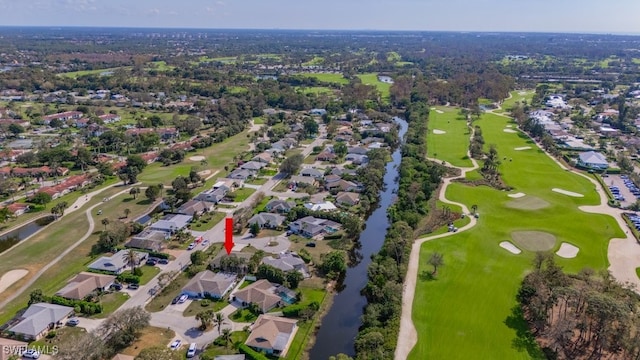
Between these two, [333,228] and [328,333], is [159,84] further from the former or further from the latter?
[328,333]

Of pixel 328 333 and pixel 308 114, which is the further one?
pixel 308 114

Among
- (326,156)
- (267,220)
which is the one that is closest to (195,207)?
(267,220)

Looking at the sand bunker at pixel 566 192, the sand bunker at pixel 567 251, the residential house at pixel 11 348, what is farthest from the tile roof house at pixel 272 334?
the sand bunker at pixel 566 192

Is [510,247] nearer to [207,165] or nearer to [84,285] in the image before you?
[84,285]

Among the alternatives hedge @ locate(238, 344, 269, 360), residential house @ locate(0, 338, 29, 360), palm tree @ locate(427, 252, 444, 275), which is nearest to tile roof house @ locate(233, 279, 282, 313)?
hedge @ locate(238, 344, 269, 360)

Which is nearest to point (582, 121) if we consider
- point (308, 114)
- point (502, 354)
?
point (308, 114)

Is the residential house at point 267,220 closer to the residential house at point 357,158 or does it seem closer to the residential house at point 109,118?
the residential house at point 357,158
